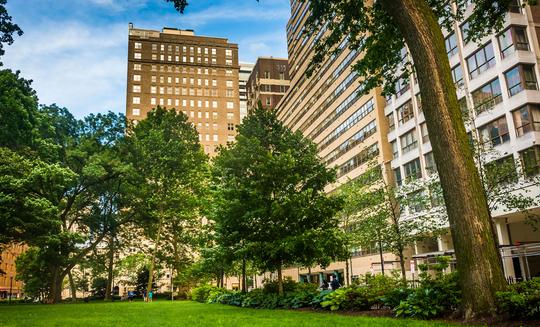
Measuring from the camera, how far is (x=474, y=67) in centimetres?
3569

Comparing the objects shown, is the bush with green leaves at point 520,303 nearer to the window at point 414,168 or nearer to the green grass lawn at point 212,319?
the green grass lawn at point 212,319

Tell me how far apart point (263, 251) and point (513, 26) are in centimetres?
2561

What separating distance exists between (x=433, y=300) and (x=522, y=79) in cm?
2669

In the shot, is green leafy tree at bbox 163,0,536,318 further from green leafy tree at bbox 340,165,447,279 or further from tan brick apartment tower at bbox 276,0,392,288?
tan brick apartment tower at bbox 276,0,392,288

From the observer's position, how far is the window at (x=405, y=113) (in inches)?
1751

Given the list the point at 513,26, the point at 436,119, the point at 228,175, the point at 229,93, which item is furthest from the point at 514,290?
the point at 229,93

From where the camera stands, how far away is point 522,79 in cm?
3108

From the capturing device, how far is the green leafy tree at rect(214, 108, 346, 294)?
20370 millimetres

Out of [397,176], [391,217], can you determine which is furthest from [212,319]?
[397,176]


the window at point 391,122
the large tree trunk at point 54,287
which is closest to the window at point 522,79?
the window at point 391,122

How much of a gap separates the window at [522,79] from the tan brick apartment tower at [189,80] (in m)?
74.5

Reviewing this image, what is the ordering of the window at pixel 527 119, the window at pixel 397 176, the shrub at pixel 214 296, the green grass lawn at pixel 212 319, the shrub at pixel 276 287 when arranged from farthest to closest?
the window at pixel 397 176 < the window at pixel 527 119 < the shrub at pixel 214 296 < the shrub at pixel 276 287 < the green grass lawn at pixel 212 319

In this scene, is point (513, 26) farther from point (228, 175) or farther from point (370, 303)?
point (370, 303)

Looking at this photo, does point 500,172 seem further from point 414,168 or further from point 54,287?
point 54,287
